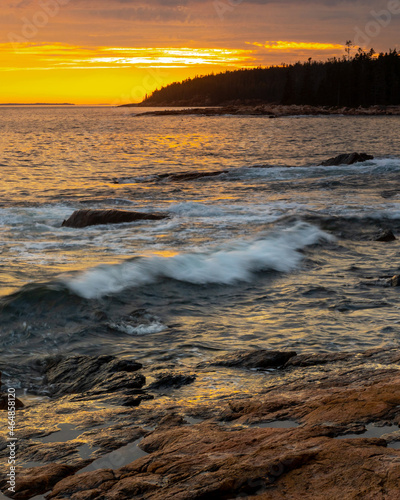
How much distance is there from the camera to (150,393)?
587cm

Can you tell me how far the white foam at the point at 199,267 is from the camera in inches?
407

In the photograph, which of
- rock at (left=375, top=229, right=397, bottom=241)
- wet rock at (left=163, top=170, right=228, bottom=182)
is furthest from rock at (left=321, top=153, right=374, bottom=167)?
rock at (left=375, top=229, right=397, bottom=241)

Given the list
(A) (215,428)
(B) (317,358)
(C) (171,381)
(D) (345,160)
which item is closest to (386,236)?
(B) (317,358)

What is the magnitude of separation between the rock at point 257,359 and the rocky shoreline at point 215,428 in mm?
13

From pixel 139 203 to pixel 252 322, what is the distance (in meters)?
13.5

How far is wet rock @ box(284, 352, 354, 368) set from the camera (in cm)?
652

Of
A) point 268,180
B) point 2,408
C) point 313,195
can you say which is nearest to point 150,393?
point 2,408

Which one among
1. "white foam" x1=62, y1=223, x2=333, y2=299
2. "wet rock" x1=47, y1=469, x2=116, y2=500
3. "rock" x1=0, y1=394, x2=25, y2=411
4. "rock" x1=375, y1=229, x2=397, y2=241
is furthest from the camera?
"rock" x1=375, y1=229, x2=397, y2=241

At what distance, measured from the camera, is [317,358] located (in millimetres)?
6629

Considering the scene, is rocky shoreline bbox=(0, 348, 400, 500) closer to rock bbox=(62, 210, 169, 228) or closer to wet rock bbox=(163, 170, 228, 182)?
rock bbox=(62, 210, 169, 228)

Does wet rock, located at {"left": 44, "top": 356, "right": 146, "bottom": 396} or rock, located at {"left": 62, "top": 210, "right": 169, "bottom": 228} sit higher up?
rock, located at {"left": 62, "top": 210, "right": 169, "bottom": 228}

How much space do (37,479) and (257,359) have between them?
3182mm

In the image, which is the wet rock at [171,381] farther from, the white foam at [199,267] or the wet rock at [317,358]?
the white foam at [199,267]

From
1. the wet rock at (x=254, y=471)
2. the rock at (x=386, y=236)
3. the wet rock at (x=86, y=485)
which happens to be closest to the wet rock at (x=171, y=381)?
the wet rock at (x=254, y=471)
